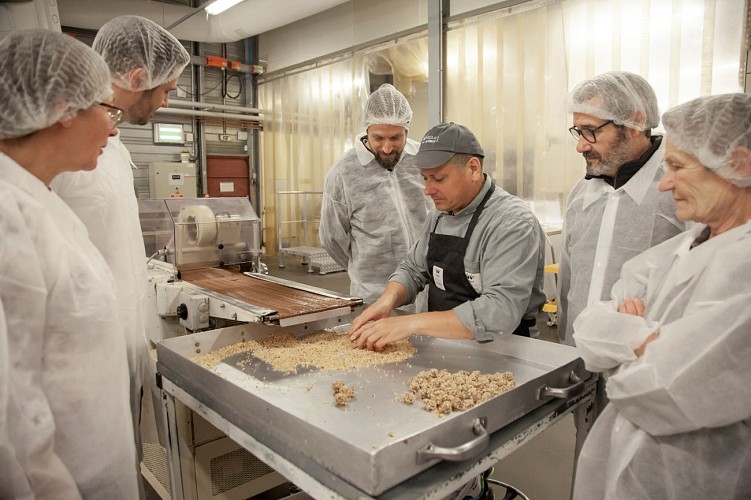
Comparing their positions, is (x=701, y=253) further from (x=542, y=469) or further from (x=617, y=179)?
(x=542, y=469)

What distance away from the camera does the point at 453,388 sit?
123 cm

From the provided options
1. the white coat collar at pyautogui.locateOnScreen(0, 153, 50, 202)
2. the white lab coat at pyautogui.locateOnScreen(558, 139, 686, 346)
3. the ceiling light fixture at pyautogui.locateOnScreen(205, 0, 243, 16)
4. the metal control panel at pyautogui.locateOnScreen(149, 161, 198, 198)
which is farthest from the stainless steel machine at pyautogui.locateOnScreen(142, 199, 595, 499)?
the metal control panel at pyautogui.locateOnScreen(149, 161, 198, 198)

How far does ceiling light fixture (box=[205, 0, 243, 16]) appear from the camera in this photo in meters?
5.72

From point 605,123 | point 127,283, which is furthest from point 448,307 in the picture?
point 127,283

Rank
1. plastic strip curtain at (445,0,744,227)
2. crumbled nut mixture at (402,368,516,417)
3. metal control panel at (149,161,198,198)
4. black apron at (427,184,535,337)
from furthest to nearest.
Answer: metal control panel at (149,161,198,198)
plastic strip curtain at (445,0,744,227)
black apron at (427,184,535,337)
crumbled nut mixture at (402,368,516,417)

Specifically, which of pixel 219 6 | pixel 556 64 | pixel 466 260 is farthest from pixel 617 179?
pixel 219 6

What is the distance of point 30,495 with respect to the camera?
89 cm

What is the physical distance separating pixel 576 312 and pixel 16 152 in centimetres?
159


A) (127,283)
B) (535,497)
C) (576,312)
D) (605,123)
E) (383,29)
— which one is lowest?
(535,497)

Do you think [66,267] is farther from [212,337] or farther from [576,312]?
[576,312]

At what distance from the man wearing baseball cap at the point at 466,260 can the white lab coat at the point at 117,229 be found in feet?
2.17

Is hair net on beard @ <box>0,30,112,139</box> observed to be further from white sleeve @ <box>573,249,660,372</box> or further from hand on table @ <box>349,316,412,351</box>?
white sleeve @ <box>573,249,660,372</box>

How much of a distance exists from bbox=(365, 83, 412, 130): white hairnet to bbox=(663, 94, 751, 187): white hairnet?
4.75ft

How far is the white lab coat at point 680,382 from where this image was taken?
38.0 inches
